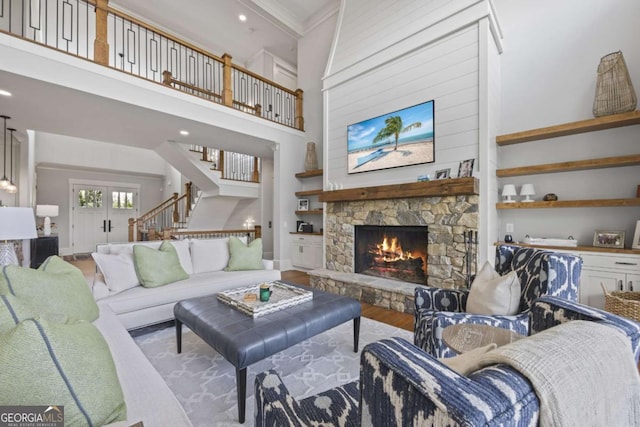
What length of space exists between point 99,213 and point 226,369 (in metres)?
9.06

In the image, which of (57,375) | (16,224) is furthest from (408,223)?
(16,224)

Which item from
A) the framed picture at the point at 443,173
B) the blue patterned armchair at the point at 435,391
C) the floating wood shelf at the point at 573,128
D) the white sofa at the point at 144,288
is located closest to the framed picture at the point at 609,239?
the floating wood shelf at the point at 573,128

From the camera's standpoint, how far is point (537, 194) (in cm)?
323

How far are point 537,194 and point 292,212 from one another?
13.6 feet

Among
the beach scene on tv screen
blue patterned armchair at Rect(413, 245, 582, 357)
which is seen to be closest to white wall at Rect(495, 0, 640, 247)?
the beach scene on tv screen

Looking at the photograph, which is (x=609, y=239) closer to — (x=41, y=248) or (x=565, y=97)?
(x=565, y=97)

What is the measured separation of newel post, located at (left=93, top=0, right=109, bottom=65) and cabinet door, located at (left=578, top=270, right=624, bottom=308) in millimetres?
6016

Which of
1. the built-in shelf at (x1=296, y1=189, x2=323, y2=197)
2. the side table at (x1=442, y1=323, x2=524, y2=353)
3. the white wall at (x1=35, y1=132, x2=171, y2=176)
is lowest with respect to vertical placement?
the side table at (x1=442, y1=323, x2=524, y2=353)

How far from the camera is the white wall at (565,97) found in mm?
2803

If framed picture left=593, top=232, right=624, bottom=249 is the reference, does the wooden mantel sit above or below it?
above

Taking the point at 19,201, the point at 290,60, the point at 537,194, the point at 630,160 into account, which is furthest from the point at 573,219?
the point at 19,201

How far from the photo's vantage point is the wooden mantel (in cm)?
311

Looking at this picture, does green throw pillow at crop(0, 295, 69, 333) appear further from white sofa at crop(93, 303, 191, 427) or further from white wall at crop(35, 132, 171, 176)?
white wall at crop(35, 132, 171, 176)

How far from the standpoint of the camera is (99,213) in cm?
844
